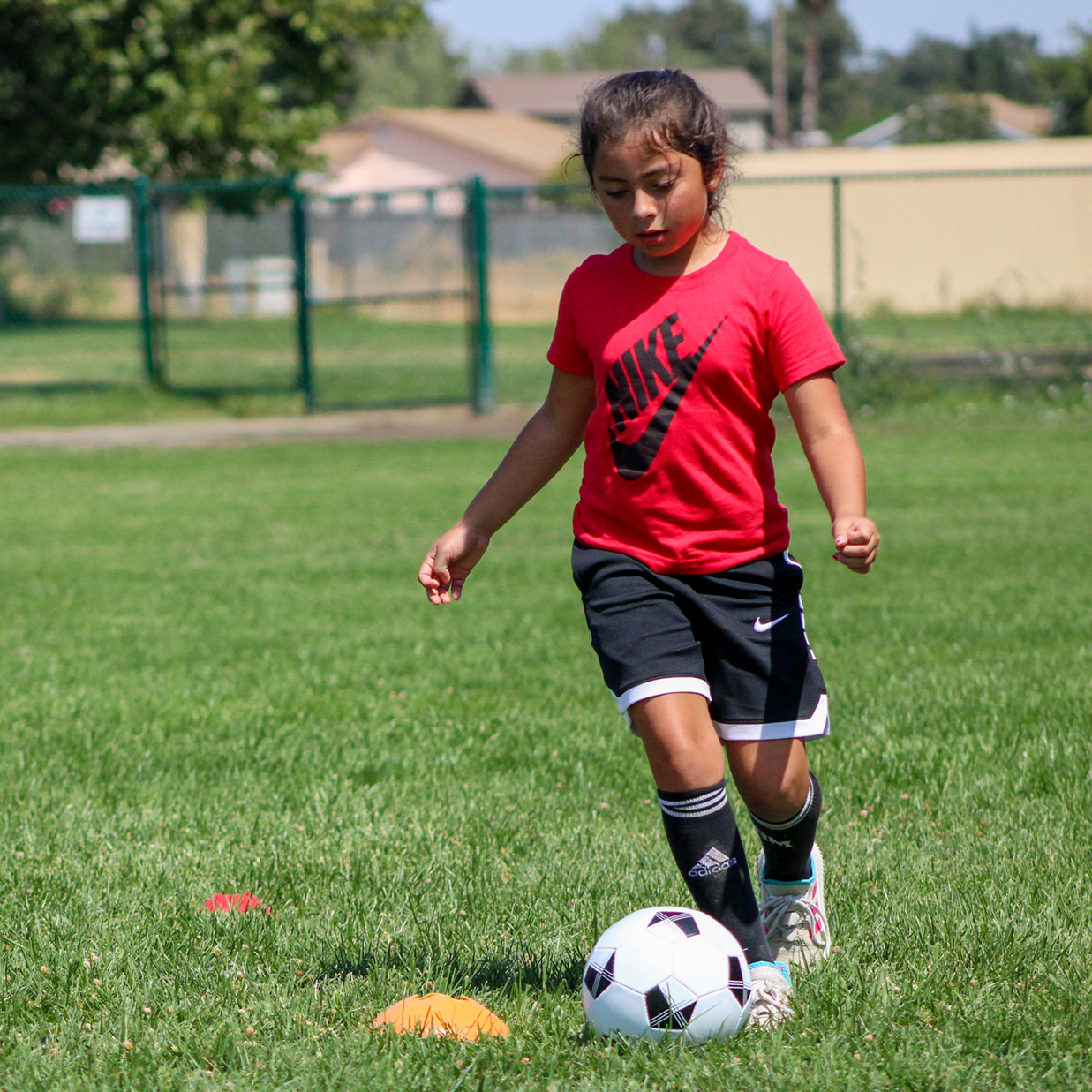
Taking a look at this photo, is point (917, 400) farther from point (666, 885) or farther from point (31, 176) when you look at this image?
point (31, 176)

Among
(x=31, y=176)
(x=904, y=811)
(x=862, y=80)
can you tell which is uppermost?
(x=862, y=80)

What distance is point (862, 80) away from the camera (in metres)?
98.9

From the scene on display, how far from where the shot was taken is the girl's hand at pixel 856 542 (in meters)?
2.59

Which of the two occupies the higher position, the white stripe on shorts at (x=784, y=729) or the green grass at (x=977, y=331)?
the green grass at (x=977, y=331)

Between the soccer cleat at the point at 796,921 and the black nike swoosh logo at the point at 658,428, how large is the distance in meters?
0.92

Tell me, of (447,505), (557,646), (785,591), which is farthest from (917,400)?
(785,591)

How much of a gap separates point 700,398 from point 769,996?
114cm

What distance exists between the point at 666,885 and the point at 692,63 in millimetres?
102469

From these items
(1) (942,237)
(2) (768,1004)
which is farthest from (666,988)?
(1) (942,237)

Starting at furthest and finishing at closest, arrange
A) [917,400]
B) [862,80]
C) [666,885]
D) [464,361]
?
1. [862,80]
2. [464,361]
3. [917,400]
4. [666,885]

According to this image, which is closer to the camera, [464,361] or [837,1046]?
[837,1046]

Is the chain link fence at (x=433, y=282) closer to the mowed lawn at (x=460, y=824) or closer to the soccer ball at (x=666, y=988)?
the mowed lawn at (x=460, y=824)

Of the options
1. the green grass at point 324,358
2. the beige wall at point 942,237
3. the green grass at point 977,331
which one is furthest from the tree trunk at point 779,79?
the green grass at point 324,358

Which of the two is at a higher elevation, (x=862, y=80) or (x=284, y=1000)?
(x=862, y=80)
